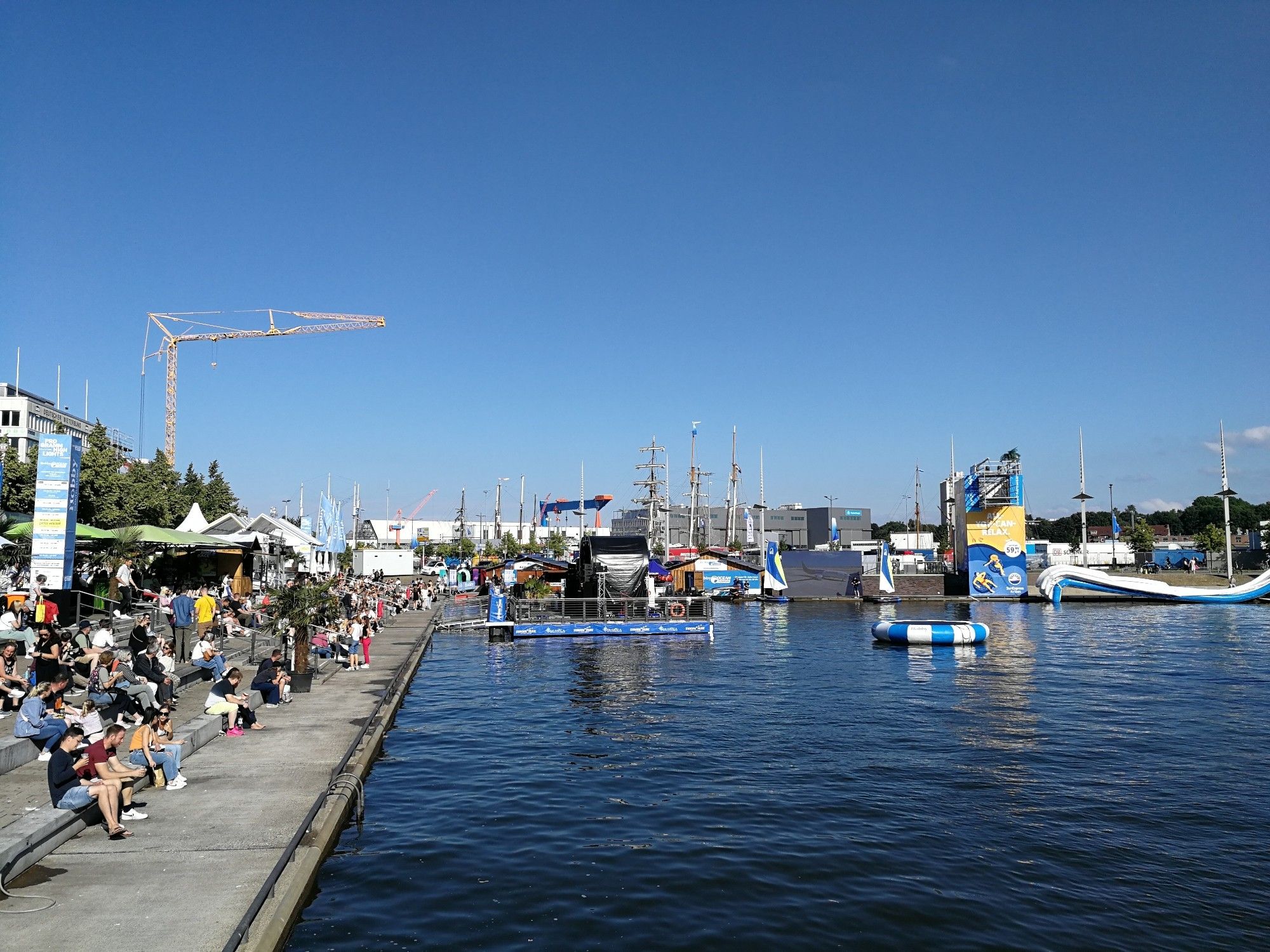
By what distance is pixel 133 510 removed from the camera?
155 feet

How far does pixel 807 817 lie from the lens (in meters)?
15.8

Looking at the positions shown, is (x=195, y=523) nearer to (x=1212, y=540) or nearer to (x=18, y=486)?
(x=18, y=486)

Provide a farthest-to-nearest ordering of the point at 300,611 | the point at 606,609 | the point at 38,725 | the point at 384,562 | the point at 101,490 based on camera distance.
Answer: the point at 384,562 → the point at 606,609 → the point at 101,490 → the point at 300,611 → the point at 38,725

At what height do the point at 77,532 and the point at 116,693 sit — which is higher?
the point at 77,532

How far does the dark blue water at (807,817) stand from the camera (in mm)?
11359

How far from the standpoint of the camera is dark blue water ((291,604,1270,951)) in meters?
11.4

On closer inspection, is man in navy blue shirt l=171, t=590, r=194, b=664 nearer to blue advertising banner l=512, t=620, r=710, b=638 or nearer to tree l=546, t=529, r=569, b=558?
blue advertising banner l=512, t=620, r=710, b=638

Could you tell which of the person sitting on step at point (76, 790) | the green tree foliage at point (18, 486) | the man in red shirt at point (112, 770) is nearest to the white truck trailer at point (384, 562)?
the green tree foliage at point (18, 486)

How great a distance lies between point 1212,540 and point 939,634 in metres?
111

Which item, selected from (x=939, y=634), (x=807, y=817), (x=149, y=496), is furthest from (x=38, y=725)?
(x=939, y=634)

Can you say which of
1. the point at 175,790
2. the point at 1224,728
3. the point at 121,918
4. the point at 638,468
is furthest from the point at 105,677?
the point at 638,468

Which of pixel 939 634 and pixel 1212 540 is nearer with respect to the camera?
pixel 939 634

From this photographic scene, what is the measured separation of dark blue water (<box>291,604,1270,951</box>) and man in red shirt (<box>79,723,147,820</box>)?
9.15ft

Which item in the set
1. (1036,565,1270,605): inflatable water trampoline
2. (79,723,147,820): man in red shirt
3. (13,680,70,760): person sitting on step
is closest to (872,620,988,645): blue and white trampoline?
(1036,565,1270,605): inflatable water trampoline
